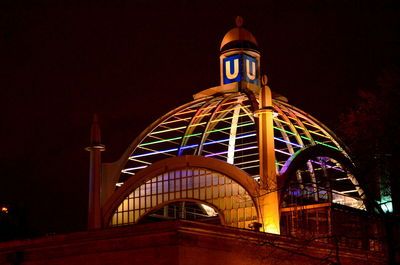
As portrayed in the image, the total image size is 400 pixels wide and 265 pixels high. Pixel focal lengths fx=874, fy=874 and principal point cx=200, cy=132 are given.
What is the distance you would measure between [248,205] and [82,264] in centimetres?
1010

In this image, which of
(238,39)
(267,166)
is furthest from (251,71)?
(267,166)

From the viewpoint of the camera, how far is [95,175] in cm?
5012

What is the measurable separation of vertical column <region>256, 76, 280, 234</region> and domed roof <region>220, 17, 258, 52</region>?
341 inches

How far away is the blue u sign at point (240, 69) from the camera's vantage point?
5169 centimetres

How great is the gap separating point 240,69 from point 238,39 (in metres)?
2.56

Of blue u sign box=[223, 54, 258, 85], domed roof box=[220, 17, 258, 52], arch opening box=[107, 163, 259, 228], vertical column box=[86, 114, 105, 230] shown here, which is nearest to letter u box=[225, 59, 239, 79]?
blue u sign box=[223, 54, 258, 85]

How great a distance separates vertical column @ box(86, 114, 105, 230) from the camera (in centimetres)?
4906

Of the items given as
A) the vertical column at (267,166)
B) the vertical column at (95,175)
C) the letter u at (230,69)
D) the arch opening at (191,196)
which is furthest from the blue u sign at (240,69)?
the vertical column at (95,175)

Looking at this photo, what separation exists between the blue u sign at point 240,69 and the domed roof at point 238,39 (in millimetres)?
750

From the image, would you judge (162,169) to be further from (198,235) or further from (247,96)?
(198,235)

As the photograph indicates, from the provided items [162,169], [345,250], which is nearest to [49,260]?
[162,169]

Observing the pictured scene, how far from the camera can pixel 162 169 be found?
154 ft

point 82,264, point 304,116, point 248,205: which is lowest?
point 82,264

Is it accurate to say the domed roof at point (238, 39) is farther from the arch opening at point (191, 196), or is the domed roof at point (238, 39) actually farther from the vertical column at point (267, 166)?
the arch opening at point (191, 196)
